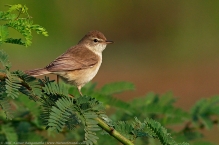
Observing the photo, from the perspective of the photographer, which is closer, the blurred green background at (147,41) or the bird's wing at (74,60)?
the bird's wing at (74,60)

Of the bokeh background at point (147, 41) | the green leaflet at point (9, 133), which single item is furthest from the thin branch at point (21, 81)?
the bokeh background at point (147, 41)

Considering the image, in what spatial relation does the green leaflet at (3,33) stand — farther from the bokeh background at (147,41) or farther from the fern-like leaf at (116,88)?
the bokeh background at (147,41)

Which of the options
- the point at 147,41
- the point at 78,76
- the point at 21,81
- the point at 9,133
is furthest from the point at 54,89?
the point at 147,41

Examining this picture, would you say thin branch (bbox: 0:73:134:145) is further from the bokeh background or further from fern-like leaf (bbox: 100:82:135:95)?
the bokeh background

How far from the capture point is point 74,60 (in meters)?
5.70

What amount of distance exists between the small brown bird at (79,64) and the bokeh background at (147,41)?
7.31 meters

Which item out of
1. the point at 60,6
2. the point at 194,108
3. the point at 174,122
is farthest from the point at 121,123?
the point at 60,6

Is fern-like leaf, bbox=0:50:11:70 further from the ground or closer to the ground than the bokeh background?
closer to the ground

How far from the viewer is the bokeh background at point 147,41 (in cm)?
1490

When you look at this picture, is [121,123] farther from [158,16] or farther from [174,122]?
[158,16]

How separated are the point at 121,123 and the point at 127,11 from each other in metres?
15.1

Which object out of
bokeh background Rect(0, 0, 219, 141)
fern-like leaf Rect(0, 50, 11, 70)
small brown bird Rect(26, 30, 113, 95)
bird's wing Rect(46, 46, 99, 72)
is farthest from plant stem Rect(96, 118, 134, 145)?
bokeh background Rect(0, 0, 219, 141)

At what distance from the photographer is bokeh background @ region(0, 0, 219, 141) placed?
14898 mm

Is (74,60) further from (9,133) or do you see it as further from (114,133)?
(114,133)
